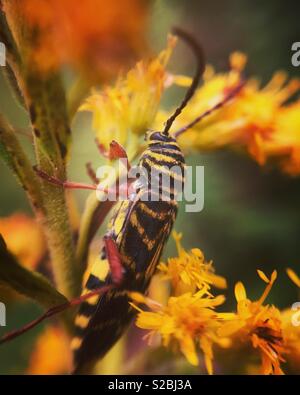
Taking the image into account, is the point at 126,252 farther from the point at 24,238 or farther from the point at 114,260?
the point at 24,238

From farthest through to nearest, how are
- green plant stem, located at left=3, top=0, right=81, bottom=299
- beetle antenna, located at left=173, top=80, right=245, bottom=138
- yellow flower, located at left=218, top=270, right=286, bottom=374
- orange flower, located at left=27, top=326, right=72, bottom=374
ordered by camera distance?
orange flower, located at left=27, top=326, right=72, bottom=374 < beetle antenna, located at left=173, top=80, right=245, bottom=138 < yellow flower, located at left=218, top=270, right=286, bottom=374 < green plant stem, located at left=3, top=0, right=81, bottom=299

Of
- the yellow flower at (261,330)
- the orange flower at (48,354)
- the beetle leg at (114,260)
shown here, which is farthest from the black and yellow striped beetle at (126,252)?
the orange flower at (48,354)

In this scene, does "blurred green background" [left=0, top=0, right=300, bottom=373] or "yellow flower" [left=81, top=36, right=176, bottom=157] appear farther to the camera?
"blurred green background" [left=0, top=0, right=300, bottom=373]

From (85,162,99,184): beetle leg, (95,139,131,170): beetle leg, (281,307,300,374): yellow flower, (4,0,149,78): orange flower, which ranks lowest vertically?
(281,307,300,374): yellow flower

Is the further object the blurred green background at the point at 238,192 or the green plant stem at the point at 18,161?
the blurred green background at the point at 238,192

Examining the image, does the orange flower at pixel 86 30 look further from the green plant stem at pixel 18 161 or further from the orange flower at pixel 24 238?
the orange flower at pixel 24 238

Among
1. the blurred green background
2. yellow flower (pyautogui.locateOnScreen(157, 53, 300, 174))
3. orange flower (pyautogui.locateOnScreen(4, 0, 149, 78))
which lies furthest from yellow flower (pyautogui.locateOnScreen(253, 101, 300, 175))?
orange flower (pyautogui.locateOnScreen(4, 0, 149, 78))

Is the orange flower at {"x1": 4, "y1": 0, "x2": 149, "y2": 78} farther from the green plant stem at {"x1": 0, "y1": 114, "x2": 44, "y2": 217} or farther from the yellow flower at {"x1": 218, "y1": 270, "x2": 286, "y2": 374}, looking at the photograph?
the yellow flower at {"x1": 218, "y1": 270, "x2": 286, "y2": 374}
